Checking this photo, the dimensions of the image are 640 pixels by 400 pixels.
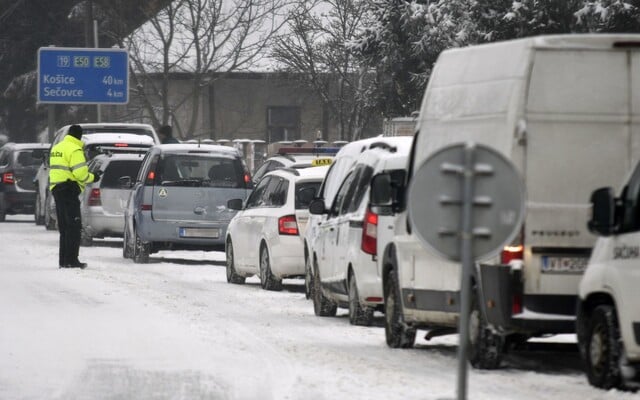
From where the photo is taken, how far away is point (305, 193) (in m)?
21.4

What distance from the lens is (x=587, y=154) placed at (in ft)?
41.4

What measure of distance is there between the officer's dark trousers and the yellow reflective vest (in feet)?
0.37

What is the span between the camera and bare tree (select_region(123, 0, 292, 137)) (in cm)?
5584

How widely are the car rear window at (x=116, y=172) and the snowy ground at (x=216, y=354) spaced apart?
31.5 ft

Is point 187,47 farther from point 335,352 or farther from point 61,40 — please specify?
point 335,352

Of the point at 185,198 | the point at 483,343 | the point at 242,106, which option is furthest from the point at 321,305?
the point at 242,106

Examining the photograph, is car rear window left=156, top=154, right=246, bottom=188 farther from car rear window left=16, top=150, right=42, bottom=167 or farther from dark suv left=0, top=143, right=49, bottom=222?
car rear window left=16, top=150, right=42, bottom=167

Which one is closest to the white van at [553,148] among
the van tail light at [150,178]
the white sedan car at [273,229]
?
the white sedan car at [273,229]

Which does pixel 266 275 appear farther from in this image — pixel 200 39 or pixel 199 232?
pixel 200 39

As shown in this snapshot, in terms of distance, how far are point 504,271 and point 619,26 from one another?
2175cm

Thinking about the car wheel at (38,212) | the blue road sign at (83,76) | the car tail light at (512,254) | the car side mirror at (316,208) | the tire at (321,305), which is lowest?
the car wheel at (38,212)


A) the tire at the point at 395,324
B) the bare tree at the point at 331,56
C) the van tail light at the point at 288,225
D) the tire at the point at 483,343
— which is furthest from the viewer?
the bare tree at the point at 331,56

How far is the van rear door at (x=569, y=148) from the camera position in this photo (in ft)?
40.9

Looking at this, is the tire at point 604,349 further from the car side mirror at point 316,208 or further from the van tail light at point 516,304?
the car side mirror at point 316,208
